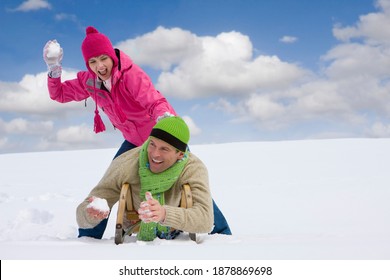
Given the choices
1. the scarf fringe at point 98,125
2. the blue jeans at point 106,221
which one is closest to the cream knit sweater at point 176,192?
the blue jeans at point 106,221

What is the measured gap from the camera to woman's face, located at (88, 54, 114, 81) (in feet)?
10.8

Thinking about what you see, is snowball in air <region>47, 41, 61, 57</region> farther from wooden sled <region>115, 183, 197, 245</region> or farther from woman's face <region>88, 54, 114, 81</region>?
wooden sled <region>115, 183, 197, 245</region>

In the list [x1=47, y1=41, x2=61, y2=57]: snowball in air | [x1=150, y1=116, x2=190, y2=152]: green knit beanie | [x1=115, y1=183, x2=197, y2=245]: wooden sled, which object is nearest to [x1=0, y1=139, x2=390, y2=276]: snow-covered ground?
[x1=115, y1=183, x2=197, y2=245]: wooden sled

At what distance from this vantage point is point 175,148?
2654mm

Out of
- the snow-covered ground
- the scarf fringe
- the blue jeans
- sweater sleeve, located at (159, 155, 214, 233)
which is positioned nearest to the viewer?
the snow-covered ground

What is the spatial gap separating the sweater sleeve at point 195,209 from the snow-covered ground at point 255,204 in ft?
0.36

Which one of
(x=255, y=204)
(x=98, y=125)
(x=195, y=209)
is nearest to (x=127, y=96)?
(x=98, y=125)

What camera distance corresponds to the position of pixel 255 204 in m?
6.03

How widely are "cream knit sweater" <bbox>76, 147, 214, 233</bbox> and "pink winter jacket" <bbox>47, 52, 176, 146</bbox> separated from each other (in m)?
0.55

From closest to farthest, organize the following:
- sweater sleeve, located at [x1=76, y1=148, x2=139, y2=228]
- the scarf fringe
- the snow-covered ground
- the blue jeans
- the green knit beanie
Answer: the snow-covered ground, the green knit beanie, sweater sleeve, located at [x1=76, y1=148, x2=139, y2=228], the blue jeans, the scarf fringe

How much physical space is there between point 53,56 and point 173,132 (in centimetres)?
152

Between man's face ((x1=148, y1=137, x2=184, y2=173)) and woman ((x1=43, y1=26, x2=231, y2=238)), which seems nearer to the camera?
man's face ((x1=148, y1=137, x2=184, y2=173))
